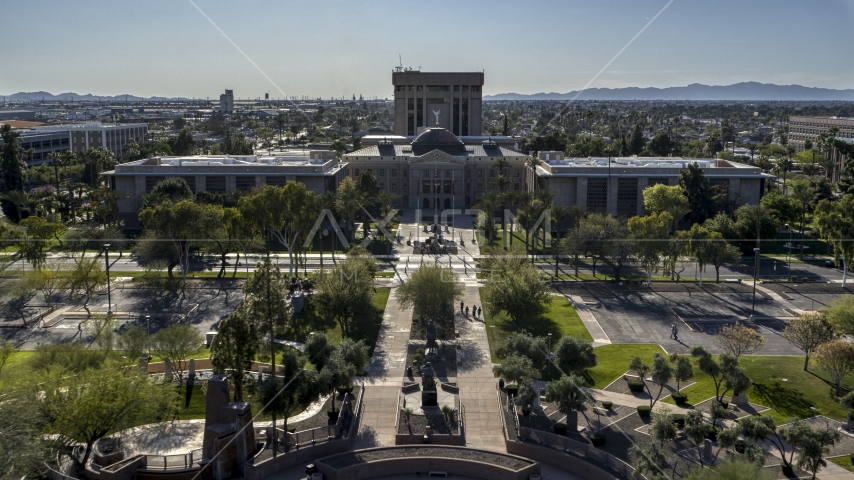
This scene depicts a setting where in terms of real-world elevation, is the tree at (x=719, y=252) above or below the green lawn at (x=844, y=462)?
above

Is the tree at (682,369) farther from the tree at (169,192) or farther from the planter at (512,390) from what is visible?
the tree at (169,192)

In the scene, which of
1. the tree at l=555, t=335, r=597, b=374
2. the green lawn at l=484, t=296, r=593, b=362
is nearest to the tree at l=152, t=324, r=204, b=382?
the green lawn at l=484, t=296, r=593, b=362

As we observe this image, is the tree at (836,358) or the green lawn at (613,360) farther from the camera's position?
the green lawn at (613,360)

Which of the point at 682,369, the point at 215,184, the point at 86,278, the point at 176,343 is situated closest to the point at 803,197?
the point at 682,369

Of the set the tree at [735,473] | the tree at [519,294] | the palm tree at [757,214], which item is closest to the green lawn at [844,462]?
the tree at [735,473]

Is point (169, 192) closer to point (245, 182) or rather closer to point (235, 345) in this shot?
point (245, 182)

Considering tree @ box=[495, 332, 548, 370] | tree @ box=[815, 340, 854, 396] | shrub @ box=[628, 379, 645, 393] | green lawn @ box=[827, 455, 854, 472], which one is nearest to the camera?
green lawn @ box=[827, 455, 854, 472]

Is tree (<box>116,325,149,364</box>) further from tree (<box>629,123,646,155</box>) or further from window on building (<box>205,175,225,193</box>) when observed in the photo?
tree (<box>629,123,646,155</box>)
